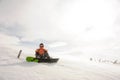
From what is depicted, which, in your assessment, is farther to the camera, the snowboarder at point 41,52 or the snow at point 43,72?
the snowboarder at point 41,52

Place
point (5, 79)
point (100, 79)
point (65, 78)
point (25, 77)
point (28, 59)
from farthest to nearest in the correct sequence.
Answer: point (28, 59)
point (100, 79)
point (65, 78)
point (25, 77)
point (5, 79)

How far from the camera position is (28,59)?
17.1 meters

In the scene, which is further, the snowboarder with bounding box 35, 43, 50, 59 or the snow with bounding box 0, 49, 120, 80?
the snowboarder with bounding box 35, 43, 50, 59

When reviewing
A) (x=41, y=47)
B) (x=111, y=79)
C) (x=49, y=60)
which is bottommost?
(x=111, y=79)

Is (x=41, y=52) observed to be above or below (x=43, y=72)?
above

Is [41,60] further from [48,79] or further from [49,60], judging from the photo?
[48,79]

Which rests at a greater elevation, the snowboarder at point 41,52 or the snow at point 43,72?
the snowboarder at point 41,52

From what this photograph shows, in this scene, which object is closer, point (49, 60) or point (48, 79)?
point (48, 79)

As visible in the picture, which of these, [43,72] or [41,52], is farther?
[41,52]

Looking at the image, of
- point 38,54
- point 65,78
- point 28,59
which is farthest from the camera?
point 38,54

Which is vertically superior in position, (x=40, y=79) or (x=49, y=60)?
(x=49, y=60)

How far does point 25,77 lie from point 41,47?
878 cm

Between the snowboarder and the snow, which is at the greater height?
the snowboarder

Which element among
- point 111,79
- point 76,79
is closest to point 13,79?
point 76,79
